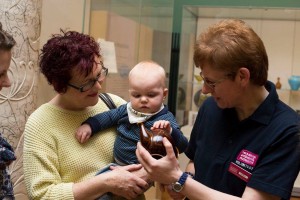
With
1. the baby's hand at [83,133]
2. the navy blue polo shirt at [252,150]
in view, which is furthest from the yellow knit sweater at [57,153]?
the navy blue polo shirt at [252,150]

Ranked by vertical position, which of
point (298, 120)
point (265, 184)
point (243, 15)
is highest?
point (243, 15)

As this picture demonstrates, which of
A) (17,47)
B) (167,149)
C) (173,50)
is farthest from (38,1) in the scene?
(173,50)

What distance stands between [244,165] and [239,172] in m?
0.04

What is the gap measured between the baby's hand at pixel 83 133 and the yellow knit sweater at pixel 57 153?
0.08ft

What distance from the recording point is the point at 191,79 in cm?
446

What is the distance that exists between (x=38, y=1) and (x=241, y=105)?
5.03ft

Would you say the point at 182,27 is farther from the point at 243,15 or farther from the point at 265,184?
the point at 265,184

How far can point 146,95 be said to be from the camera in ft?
6.09

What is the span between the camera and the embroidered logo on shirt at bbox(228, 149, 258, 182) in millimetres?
1491

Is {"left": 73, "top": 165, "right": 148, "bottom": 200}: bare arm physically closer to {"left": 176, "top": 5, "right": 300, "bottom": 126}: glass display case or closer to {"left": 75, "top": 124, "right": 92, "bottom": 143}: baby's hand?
{"left": 75, "top": 124, "right": 92, "bottom": 143}: baby's hand

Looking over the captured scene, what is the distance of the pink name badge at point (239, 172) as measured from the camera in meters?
1.50

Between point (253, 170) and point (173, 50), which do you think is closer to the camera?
point (253, 170)

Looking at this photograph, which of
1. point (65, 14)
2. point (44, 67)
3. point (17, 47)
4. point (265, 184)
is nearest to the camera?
point (265, 184)

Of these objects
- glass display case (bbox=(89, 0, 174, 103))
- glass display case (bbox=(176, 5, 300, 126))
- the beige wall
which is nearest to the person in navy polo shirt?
the beige wall
